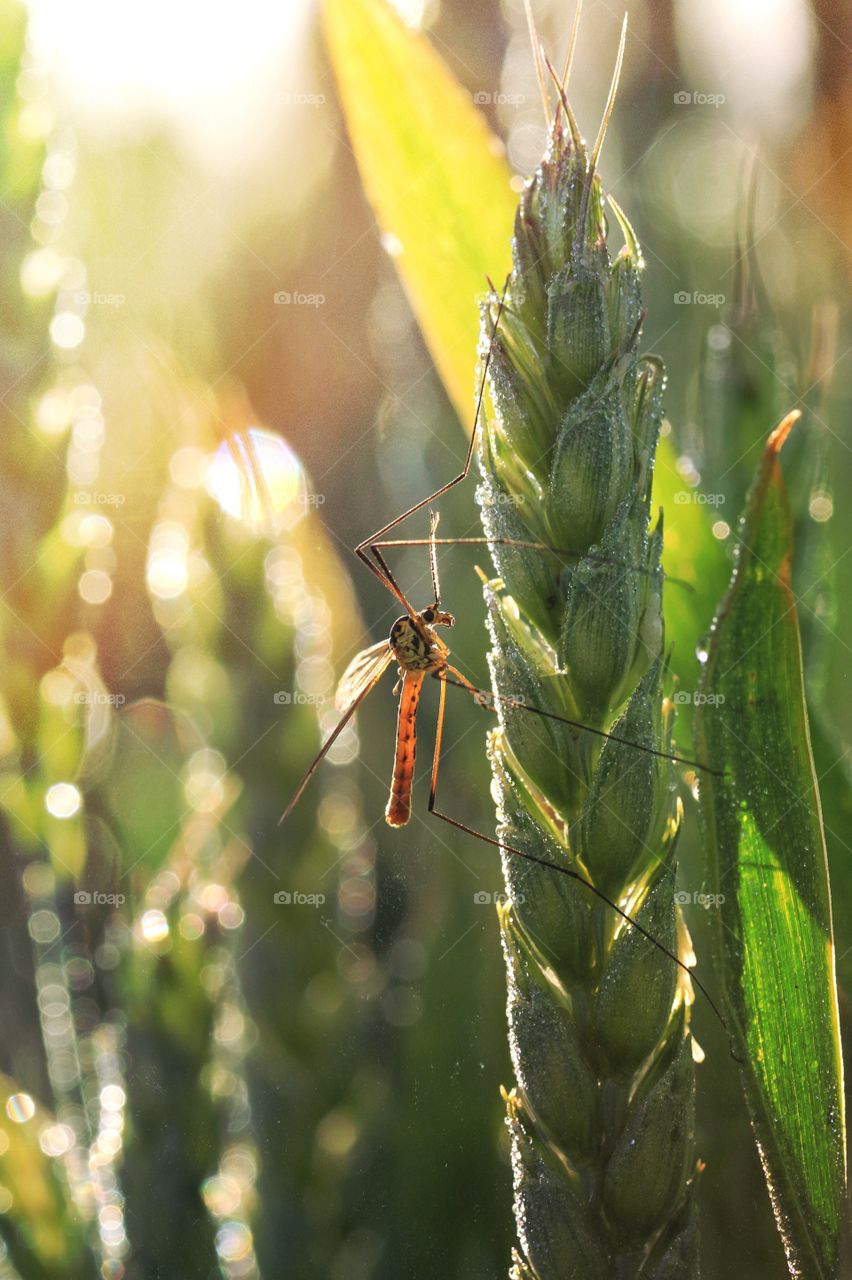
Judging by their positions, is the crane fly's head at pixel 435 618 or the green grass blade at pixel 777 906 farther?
the crane fly's head at pixel 435 618

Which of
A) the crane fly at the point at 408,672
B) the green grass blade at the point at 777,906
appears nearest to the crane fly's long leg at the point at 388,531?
the crane fly at the point at 408,672

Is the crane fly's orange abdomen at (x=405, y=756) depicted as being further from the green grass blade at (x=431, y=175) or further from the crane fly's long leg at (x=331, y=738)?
the green grass blade at (x=431, y=175)

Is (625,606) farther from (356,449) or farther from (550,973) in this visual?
(356,449)

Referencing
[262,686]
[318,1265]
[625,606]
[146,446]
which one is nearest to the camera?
[625,606]

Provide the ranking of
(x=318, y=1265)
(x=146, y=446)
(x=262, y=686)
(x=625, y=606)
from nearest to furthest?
(x=625, y=606) → (x=318, y=1265) → (x=262, y=686) → (x=146, y=446)

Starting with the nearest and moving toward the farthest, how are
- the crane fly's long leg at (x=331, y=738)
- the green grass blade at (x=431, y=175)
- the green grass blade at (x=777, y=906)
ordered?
the green grass blade at (x=777, y=906) < the green grass blade at (x=431, y=175) < the crane fly's long leg at (x=331, y=738)

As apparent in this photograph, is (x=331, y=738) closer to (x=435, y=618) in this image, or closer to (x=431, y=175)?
(x=435, y=618)

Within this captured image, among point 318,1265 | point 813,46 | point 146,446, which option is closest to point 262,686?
point 146,446
